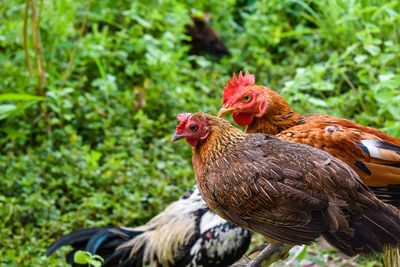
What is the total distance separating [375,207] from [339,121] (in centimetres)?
68

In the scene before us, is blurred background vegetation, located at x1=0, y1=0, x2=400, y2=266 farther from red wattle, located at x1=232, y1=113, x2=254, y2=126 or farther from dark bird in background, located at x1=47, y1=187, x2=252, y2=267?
red wattle, located at x1=232, y1=113, x2=254, y2=126

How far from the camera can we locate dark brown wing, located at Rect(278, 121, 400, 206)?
214 centimetres

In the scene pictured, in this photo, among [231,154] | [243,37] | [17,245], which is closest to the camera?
[231,154]

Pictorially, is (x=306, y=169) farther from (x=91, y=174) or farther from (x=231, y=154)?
(x=91, y=174)

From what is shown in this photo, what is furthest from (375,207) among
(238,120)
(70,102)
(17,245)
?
(70,102)

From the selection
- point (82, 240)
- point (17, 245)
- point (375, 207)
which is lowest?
point (17, 245)

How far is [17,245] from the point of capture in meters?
3.51

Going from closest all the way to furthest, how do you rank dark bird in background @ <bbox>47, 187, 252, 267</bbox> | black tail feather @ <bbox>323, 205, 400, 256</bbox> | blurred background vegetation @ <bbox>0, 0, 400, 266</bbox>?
black tail feather @ <bbox>323, 205, 400, 256</bbox>, dark bird in background @ <bbox>47, 187, 252, 267</bbox>, blurred background vegetation @ <bbox>0, 0, 400, 266</bbox>

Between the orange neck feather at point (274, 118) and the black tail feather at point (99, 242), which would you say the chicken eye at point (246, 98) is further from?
the black tail feather at point (99, 242)

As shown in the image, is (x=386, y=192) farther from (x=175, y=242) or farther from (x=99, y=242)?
(x=99, y=242)

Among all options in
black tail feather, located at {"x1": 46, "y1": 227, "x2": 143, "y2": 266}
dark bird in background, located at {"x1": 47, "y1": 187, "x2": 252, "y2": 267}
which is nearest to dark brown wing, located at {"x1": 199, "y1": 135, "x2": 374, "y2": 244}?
dark bird in background, located at {"x1": 47, "y1": 187, "x2": 252, "y2": 267}

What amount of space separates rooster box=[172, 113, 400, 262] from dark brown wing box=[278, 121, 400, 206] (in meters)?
0.28

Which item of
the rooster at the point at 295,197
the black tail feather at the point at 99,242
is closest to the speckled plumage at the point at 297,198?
the rooster at the point at 295,197

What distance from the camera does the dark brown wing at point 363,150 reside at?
214 centimetres
